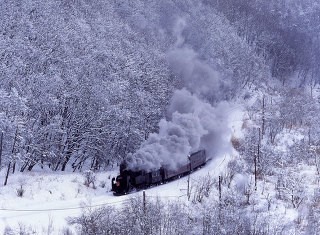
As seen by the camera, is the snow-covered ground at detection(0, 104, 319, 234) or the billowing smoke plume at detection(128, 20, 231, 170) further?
the billowing smoke plume at detection(128, 20, 231, 170)

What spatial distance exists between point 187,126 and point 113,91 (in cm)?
825

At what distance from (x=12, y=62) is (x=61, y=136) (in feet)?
24.9

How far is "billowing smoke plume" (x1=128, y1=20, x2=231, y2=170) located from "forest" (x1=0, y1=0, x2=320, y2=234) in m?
0.53

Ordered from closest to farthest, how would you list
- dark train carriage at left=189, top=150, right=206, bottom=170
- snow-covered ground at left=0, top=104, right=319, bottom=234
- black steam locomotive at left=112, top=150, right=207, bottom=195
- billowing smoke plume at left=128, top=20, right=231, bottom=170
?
snow-covered ground at left=0, top=104, right=319, bottom=234 < black steam locomotive at left=112, top=150, right=207, bottom=195 < billowing smoke plume at left=128, top=20, right=231, bottom=170 < dark train carriage at left=189, top=150, right=206, bottom=170

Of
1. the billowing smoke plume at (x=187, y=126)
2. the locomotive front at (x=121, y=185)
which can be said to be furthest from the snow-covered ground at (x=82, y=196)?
the billowing smoke plume at (x=187, y=126)

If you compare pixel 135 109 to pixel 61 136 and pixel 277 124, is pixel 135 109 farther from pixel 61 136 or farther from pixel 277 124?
pixel 277 124

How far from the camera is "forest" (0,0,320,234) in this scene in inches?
1320

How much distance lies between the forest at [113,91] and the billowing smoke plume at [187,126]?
0.53 m

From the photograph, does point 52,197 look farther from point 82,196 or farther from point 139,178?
point 139,178

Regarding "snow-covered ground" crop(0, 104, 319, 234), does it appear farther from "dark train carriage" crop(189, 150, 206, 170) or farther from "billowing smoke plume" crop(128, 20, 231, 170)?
"billowing smoke plume" crop(128, 20, 231, 170)

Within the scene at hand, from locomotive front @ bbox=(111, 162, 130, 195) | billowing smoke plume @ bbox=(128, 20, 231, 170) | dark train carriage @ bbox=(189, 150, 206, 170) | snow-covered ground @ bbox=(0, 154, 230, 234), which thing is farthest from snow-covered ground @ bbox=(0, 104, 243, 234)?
dark train carriage @ bbox=(189, 150, 206, 170)

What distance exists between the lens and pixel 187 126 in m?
36.9

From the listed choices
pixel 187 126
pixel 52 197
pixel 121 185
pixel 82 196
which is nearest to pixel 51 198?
pixel 52 197

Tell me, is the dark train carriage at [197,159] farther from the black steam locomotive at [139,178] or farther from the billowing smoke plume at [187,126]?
the black steam locomotive at [139,178]
